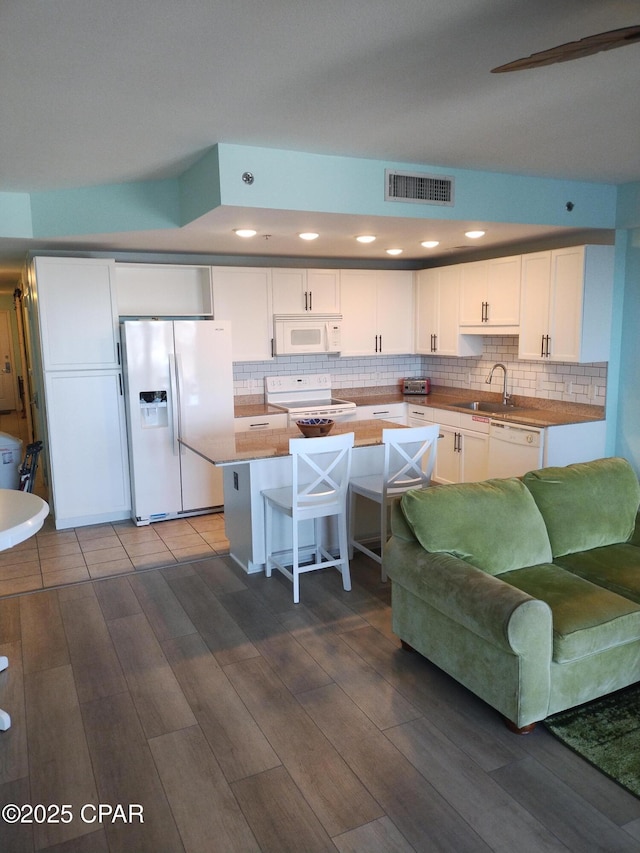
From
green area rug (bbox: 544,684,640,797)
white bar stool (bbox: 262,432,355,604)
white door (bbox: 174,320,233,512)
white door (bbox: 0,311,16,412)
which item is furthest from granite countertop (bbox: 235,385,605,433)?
white door (bbox: 0,311,16,412)

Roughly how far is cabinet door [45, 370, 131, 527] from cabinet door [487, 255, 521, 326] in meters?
3.34

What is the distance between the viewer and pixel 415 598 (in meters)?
3.03

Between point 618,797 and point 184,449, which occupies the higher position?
point 184,449

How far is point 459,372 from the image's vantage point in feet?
22.1

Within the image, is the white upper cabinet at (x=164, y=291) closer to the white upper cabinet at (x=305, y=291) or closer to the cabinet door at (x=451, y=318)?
the white upper cabinet at (x=305, y=291)

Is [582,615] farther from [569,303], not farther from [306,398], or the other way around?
[306,398]

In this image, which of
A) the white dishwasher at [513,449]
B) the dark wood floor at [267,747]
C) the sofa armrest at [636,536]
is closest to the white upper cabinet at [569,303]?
the white dishwasher at [513,449]

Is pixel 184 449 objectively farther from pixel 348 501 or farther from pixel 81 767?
pixel 81 767

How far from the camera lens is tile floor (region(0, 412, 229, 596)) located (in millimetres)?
4277

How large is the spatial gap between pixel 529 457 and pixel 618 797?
3.09m

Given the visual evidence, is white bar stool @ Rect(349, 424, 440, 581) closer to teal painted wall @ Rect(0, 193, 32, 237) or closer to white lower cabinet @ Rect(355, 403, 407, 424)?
white lower cabinet @ Rect(355, 403, 407, 424)

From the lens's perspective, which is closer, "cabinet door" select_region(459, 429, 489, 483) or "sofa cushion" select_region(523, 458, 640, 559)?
"sofa cushion" select_region(523, 458, 640, 559)

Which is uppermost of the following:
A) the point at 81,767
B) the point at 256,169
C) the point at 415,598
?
the point at 256,169

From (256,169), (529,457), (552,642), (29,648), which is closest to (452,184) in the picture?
(256,169)
